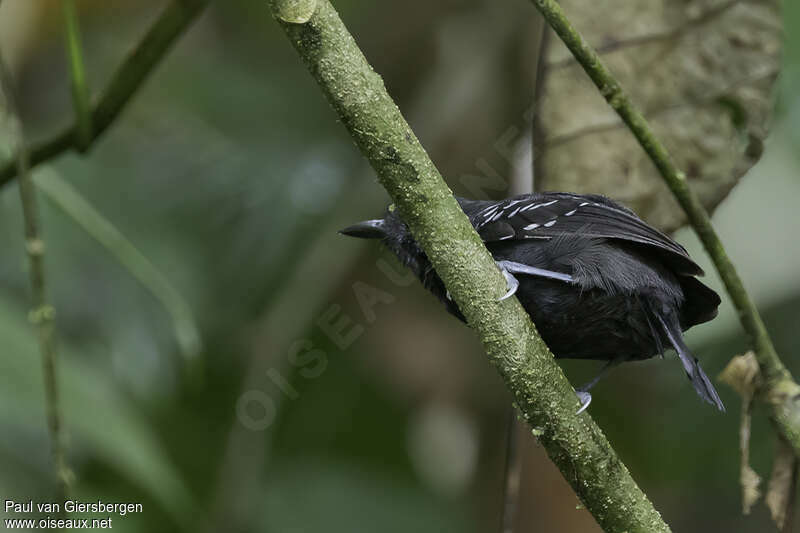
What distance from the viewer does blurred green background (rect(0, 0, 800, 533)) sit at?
4410mm

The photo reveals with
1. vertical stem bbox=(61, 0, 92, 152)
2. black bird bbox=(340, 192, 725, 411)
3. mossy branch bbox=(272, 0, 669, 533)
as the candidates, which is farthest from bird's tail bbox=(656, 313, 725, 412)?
vertical stem bbox=(61, 0, 92, 152)

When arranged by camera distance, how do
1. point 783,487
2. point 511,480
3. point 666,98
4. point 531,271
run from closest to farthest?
point 783,487 → point 531,271 → point 511,480 → point 666,98

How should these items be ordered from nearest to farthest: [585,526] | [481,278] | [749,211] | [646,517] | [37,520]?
[481,278] < [646,517] < [37,520] < [585,526] < [749,211]

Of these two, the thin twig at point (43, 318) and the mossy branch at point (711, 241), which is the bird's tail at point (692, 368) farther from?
the thin twig at point (43, 318)

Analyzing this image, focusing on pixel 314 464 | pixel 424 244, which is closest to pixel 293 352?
pixel 314 464

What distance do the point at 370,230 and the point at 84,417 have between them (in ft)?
4.04

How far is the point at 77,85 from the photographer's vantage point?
3.03 meters

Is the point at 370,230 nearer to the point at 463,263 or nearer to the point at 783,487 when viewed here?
the point at 463,263

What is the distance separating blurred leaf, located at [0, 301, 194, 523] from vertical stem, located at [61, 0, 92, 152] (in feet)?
A: 2.55

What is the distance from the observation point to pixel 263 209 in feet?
16.1

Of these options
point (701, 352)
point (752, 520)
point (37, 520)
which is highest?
point (37, 520)

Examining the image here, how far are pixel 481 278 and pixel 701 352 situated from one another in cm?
272

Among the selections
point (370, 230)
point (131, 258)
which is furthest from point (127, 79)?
point (370, 230)

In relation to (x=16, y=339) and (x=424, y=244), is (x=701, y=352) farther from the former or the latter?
(x=16, y=339)
